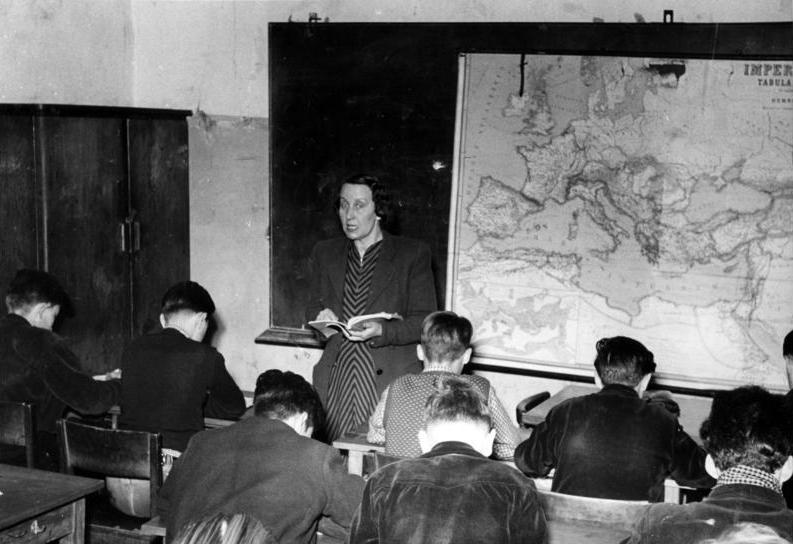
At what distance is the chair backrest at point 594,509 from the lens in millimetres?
2461

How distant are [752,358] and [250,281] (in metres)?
2.89

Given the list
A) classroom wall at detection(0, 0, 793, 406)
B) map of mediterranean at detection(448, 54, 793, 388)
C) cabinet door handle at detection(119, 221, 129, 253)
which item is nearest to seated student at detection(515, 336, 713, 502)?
map of mediterranean at detection(448, 54, 793, 388)

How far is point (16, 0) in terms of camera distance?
4910 mm

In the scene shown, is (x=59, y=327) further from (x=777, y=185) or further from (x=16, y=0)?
(x=777, y=185)

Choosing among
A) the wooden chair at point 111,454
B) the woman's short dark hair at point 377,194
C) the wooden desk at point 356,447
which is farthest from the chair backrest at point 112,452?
the woman's short dark hair at point 377,194

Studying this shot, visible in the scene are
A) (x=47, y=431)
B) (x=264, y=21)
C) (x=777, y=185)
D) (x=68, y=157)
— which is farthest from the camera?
(x=264, y=21)

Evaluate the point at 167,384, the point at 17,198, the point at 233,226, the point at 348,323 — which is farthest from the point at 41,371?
the point at 233,226

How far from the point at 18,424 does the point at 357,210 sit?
1.63 m

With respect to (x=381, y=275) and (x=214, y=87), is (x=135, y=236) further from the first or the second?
(x=381, y=275)

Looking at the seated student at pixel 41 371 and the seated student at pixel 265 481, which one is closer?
the seated student at pixel 265 481

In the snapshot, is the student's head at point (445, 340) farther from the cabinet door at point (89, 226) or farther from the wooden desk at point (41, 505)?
the cabinet door at point (89, 226)

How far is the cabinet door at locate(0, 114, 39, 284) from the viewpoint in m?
4.50

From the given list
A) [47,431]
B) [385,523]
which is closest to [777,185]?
[385,523]

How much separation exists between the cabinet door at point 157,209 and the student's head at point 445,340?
2.66 metres
